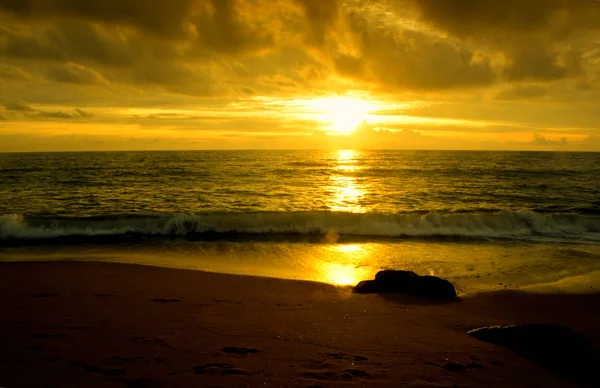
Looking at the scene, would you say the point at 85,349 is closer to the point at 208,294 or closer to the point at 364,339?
the point at 208,294

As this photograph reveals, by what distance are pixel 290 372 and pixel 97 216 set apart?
1783cm

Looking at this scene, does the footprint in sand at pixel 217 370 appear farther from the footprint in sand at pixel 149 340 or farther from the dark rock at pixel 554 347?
the dark rock at pixel 554 347

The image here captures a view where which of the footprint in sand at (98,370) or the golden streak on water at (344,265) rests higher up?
the footprint in sand at (98,370)

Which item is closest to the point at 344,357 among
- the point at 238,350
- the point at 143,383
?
the point at 238,350

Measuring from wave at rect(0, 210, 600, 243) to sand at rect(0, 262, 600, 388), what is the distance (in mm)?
8301

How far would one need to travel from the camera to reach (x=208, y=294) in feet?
26.3

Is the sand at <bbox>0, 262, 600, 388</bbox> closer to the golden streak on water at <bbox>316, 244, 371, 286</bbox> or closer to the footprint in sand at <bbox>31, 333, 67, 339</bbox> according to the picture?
the footprint in sand at <bbox>31, 333, 67, 339</bbox>

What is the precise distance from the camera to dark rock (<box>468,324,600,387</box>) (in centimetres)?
504

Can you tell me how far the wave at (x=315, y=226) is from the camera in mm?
16781

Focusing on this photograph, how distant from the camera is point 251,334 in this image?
5.82 meters

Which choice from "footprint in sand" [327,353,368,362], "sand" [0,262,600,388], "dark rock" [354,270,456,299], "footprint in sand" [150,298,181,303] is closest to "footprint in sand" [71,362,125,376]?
"sand" [0,262,600,388]

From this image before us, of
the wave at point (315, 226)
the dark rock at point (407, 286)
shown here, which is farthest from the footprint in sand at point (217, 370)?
the wave at point (315, 226)

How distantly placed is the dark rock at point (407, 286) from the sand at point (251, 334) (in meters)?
0.37

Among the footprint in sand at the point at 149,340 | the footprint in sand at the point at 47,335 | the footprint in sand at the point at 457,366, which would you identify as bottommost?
the footprint in sand at the point at 457,366
